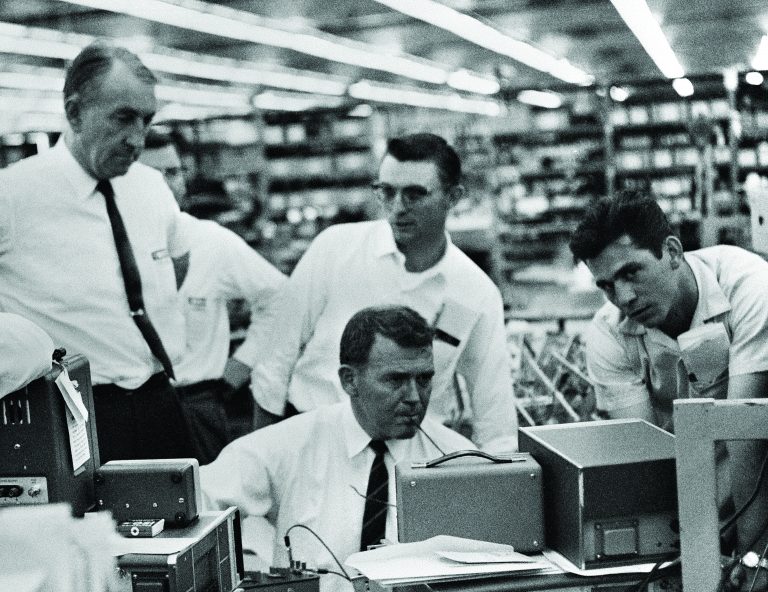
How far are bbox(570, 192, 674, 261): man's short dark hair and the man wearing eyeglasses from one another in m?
0.76

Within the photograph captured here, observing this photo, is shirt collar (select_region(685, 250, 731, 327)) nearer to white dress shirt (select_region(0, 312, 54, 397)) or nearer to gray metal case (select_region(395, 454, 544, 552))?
gray metal case (select_region(395, 454, 544, 552))

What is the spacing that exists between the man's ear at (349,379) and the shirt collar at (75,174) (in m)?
0.77

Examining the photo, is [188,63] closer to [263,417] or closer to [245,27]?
[245,27]

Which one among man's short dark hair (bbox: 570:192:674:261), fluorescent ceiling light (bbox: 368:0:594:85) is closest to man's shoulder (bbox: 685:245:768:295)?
man's short dark hair (bbox: 570:192:674:261)

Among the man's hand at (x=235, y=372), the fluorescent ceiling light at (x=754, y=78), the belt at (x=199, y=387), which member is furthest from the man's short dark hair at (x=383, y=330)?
the fluorescent ceiling light at (x=754, y=78)

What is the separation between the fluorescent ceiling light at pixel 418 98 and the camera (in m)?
13.7

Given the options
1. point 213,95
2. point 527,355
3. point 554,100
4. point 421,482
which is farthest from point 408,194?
point 213,95

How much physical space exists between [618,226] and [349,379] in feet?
2.64

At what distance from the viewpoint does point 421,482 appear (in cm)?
183

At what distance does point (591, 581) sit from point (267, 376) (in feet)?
5.42

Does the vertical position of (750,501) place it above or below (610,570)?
→ above

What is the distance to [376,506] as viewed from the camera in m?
2.45

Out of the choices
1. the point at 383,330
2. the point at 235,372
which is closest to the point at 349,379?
the point at 383,330

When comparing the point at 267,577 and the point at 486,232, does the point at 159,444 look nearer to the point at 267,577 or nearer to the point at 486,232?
the point at 267,577
